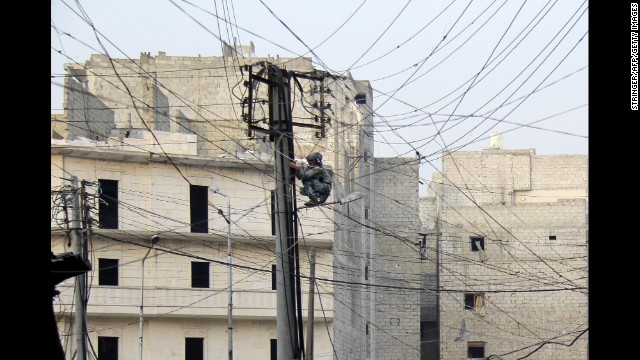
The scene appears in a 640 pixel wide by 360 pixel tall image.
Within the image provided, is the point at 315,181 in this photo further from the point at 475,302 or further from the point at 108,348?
the point at 475,302

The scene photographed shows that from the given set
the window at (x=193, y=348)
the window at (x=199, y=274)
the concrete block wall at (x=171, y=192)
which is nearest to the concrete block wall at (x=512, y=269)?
the concrete block wall at (x=171, y=192)

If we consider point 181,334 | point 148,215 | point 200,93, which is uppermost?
point 200,93

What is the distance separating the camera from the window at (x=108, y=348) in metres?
42.6

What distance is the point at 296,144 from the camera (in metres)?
47.6

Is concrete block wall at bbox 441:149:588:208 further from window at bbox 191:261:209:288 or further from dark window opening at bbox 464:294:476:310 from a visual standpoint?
window at bbox 191:261:209:288

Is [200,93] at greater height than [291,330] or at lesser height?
greater

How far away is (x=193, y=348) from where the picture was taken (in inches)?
1706

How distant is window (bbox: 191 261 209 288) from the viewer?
44281 mm

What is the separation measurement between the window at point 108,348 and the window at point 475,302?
1780 centimetres

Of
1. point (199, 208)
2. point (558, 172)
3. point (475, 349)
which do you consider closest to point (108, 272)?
point (199, 208)

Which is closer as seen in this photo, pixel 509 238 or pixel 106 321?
pixel 106 321
